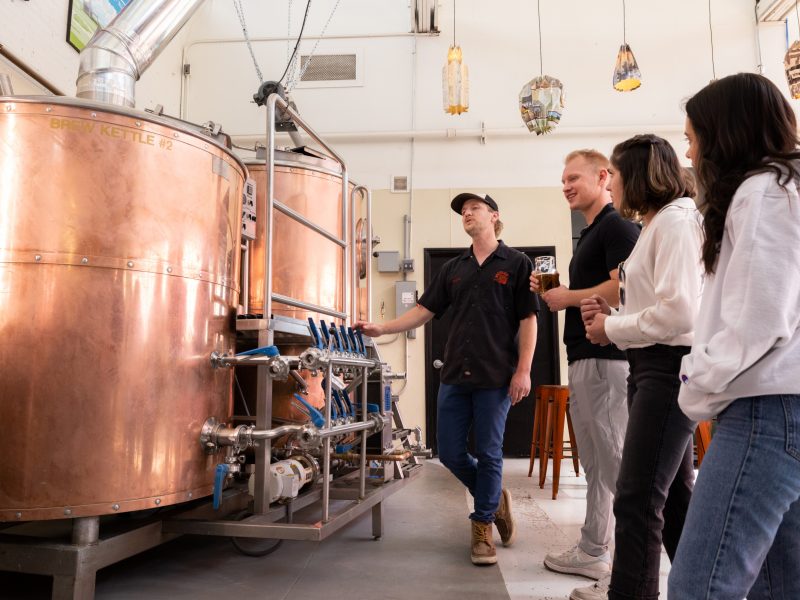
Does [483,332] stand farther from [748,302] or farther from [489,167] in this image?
[489,167]

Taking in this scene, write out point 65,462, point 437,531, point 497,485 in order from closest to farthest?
1. point 65,462
2. point 497,485
3. point 437,531

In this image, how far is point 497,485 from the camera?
247cm

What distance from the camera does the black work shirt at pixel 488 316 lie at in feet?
8.22

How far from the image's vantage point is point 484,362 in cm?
249

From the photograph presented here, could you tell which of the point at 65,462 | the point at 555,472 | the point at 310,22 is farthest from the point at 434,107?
the point at 65,462

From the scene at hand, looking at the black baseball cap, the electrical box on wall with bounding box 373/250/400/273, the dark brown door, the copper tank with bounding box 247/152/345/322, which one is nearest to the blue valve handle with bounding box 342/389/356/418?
the copper tank with bounding box 247/152/345/322

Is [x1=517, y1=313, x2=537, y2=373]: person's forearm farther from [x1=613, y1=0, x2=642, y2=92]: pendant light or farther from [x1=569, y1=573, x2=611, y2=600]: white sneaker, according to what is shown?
[x1=613, y1=0, x2=642, y2=92]: pendant light

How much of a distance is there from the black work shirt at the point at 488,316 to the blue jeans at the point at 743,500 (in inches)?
61.3

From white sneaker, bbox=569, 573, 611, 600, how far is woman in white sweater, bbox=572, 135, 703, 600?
539 millimetres

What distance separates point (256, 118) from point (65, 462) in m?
5.25

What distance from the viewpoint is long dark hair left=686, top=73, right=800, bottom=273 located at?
38.7 inches

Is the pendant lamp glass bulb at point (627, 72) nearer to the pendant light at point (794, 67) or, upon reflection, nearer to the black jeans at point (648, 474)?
the pendant light at point (794, 67)

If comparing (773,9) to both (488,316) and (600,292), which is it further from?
(600,292)

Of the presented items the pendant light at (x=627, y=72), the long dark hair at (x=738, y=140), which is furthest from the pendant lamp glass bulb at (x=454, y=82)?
the long dark hair at (x=738, y=140)
